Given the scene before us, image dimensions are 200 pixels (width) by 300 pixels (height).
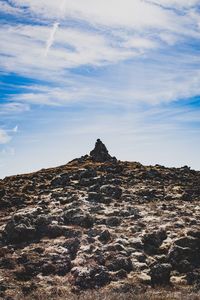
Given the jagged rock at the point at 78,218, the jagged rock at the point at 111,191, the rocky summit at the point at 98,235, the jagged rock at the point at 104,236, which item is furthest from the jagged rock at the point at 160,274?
the jagged rock at the point at 111,191

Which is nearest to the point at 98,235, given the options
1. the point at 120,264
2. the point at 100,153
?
the point at 120,264

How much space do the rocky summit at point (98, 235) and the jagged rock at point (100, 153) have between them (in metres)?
17.4

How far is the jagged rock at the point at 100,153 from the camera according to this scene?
75175 mm

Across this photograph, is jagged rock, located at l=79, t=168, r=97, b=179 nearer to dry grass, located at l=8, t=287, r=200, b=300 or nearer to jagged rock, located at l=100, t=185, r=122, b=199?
jagged rock, located at l=100, t=185, r=122, b=199

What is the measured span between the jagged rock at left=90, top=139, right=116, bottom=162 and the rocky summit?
1741 centimetres

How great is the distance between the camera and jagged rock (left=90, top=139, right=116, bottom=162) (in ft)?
247

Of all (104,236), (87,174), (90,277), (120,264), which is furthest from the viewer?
(87,174)

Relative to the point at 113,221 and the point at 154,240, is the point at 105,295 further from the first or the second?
the point at 113,221

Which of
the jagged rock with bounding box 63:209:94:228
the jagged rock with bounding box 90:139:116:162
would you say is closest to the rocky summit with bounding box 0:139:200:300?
the jagged rock with bounding box 63:209:94:228

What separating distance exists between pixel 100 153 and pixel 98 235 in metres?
40.6

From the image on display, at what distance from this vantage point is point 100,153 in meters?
76.1

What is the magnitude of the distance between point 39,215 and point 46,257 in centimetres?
826

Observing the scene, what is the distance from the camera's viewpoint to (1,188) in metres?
55.8

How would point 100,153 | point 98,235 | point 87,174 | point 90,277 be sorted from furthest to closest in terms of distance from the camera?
point 100,153 → point 87,174 → point 98,235 → point 90,277
